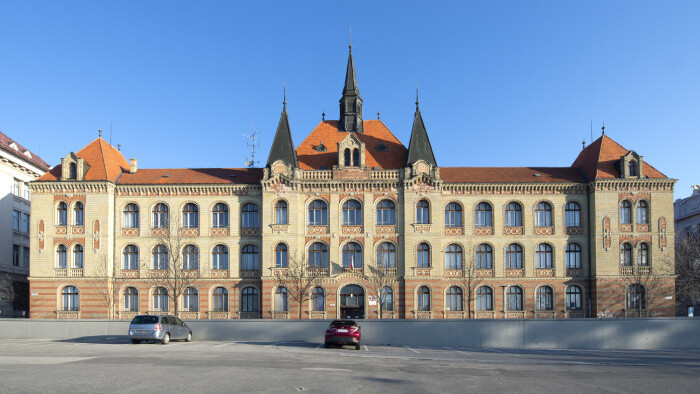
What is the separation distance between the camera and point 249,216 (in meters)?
51.8

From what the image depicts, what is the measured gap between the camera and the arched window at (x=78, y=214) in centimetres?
5094

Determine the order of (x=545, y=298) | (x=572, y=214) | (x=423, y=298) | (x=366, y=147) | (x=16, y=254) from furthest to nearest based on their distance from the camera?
(x=16, y=254) → (x=366, y=147) → (x=572, y=214) → (x=545, y=298) → (x=423, y=298)

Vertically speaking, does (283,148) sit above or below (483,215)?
above

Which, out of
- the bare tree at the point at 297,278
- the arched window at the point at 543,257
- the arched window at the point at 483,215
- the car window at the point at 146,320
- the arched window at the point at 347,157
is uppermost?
the arched window at the point at 347,157

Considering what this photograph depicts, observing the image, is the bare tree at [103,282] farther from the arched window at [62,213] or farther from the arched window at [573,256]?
the arched window at [573,256]

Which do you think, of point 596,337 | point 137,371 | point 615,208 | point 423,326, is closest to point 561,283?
point 615,208

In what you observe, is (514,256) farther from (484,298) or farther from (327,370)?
(327,370)

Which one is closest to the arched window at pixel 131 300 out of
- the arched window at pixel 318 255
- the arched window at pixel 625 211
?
the arched window at pixel 318 255

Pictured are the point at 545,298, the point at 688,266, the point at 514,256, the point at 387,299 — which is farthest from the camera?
the point at 688,266

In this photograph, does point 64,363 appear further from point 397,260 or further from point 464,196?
point 464,196

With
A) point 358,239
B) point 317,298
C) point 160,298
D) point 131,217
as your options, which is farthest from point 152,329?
point 131,217

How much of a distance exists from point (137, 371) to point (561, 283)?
39415mm

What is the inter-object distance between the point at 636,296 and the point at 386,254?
20.0 m

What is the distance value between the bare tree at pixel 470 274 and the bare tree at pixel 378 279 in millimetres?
5871
